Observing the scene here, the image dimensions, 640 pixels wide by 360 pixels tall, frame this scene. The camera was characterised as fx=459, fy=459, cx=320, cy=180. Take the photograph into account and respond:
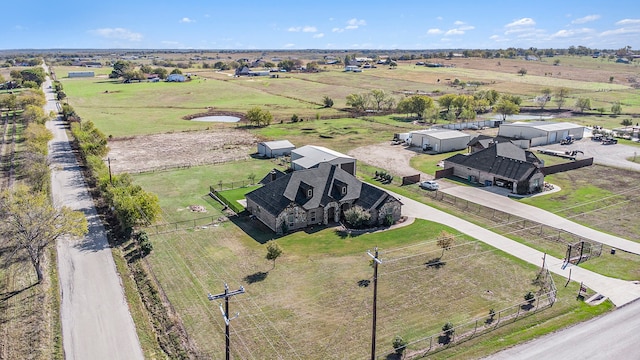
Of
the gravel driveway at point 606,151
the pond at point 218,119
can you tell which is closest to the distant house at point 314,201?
the gravel driveway at point 606,151

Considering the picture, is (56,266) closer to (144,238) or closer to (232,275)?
(144,238)

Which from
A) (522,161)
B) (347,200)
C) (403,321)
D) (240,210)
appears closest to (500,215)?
(522,161)

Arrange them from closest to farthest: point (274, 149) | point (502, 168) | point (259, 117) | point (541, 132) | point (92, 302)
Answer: point (92, 302)
point (502, 168)
point (274, 149)
point (541, 132)
point (259, 117)

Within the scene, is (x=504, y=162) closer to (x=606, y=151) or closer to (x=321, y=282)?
(x=606, y=151)

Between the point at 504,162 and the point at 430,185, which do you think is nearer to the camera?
the point at 430,185

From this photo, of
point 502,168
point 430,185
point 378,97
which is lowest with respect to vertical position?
point 430,185

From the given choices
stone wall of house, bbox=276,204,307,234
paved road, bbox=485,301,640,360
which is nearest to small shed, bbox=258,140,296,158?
stone wall of house, bbox=276,204,307,234

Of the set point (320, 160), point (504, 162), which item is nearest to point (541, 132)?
point (504, 162)
